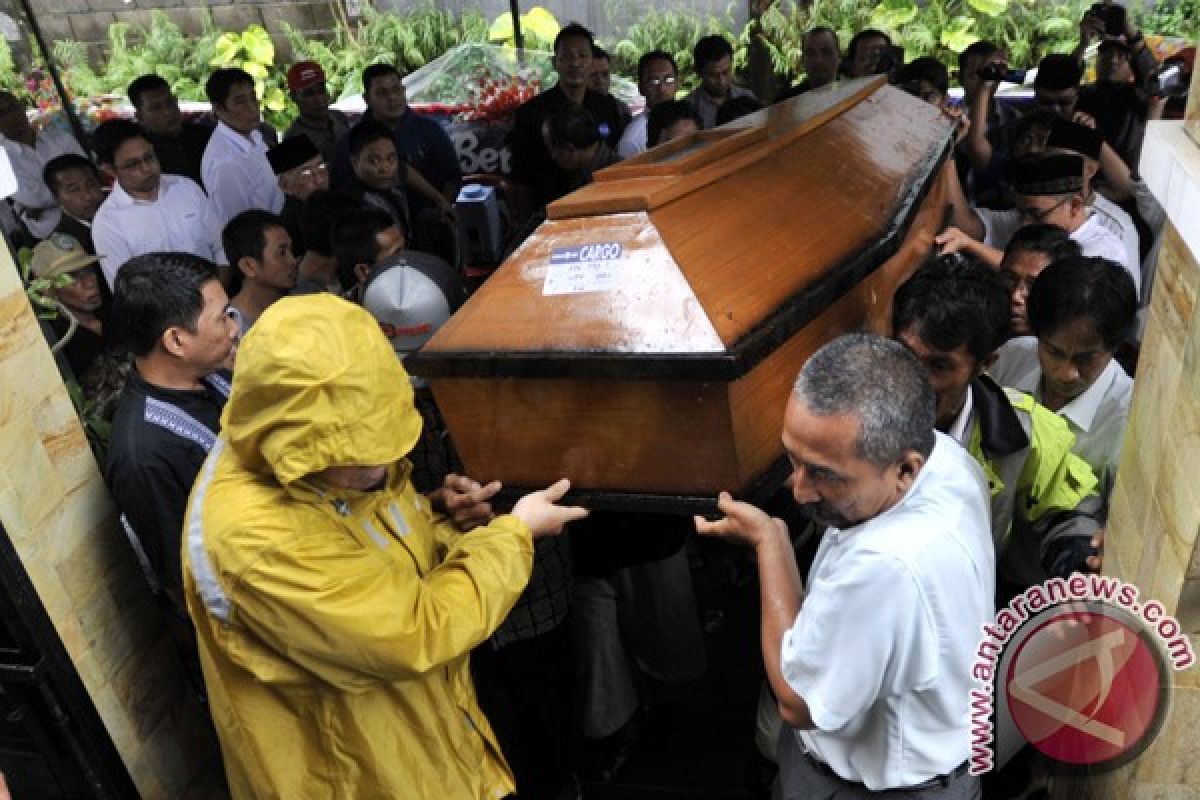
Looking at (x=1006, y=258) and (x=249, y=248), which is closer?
(x=1006, y=258)

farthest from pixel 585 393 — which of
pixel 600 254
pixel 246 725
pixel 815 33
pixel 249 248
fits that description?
pixel 815 33

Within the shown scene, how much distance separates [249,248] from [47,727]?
189 centimetres

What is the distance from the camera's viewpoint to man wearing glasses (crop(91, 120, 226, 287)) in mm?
4727

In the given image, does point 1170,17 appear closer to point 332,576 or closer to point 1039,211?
point 1039,211

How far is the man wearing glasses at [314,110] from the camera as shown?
6211mm

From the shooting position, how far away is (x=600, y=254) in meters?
2.11

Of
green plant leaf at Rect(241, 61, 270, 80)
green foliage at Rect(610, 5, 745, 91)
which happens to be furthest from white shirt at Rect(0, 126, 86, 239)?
green foliage at Rect(610, 5, 745, 91)

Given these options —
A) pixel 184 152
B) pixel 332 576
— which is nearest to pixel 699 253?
pixel 332 576

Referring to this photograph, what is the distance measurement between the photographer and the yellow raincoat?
15.0 feet

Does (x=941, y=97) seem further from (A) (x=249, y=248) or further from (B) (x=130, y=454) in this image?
(B) (x=130, y=454)

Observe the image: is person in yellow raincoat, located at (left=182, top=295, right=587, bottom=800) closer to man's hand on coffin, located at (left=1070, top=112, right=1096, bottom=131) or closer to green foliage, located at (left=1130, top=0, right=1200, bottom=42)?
man's hand on coffin, located at (left=1070, top=112, right=1096, bottom=131)

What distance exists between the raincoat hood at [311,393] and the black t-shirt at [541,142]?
3825mm

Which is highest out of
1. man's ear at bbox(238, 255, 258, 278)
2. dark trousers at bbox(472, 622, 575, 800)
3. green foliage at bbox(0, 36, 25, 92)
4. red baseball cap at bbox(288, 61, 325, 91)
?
green foliage at bbox(0, 36, 25, 92)

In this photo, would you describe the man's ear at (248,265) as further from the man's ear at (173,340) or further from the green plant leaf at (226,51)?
the green plant leaf at (226,51)
